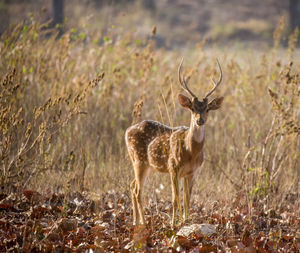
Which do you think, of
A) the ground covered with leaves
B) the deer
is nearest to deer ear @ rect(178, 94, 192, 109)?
the deer

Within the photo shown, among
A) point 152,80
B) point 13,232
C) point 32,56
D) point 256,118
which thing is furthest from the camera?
point 152,80

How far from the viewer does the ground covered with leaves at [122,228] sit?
153 inches

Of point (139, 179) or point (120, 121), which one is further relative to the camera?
point (120, 121)

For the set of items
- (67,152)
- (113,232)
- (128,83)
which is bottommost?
(113,232)

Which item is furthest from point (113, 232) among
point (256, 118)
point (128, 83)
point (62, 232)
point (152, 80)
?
point (128, 83)

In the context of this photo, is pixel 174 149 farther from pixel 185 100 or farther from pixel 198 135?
pixel 185 100

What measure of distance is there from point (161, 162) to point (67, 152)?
2.08 meters

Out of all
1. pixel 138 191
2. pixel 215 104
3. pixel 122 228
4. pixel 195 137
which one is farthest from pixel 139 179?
pixel 215 104

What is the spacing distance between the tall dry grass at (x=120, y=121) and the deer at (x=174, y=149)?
0.19m

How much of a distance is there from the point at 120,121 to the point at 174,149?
298 cm

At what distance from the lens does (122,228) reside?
4.55 metres

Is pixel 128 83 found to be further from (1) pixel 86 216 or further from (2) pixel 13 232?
(2) pixel 13 232

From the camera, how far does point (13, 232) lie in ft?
13.4

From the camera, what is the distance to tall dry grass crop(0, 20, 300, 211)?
5.18m
